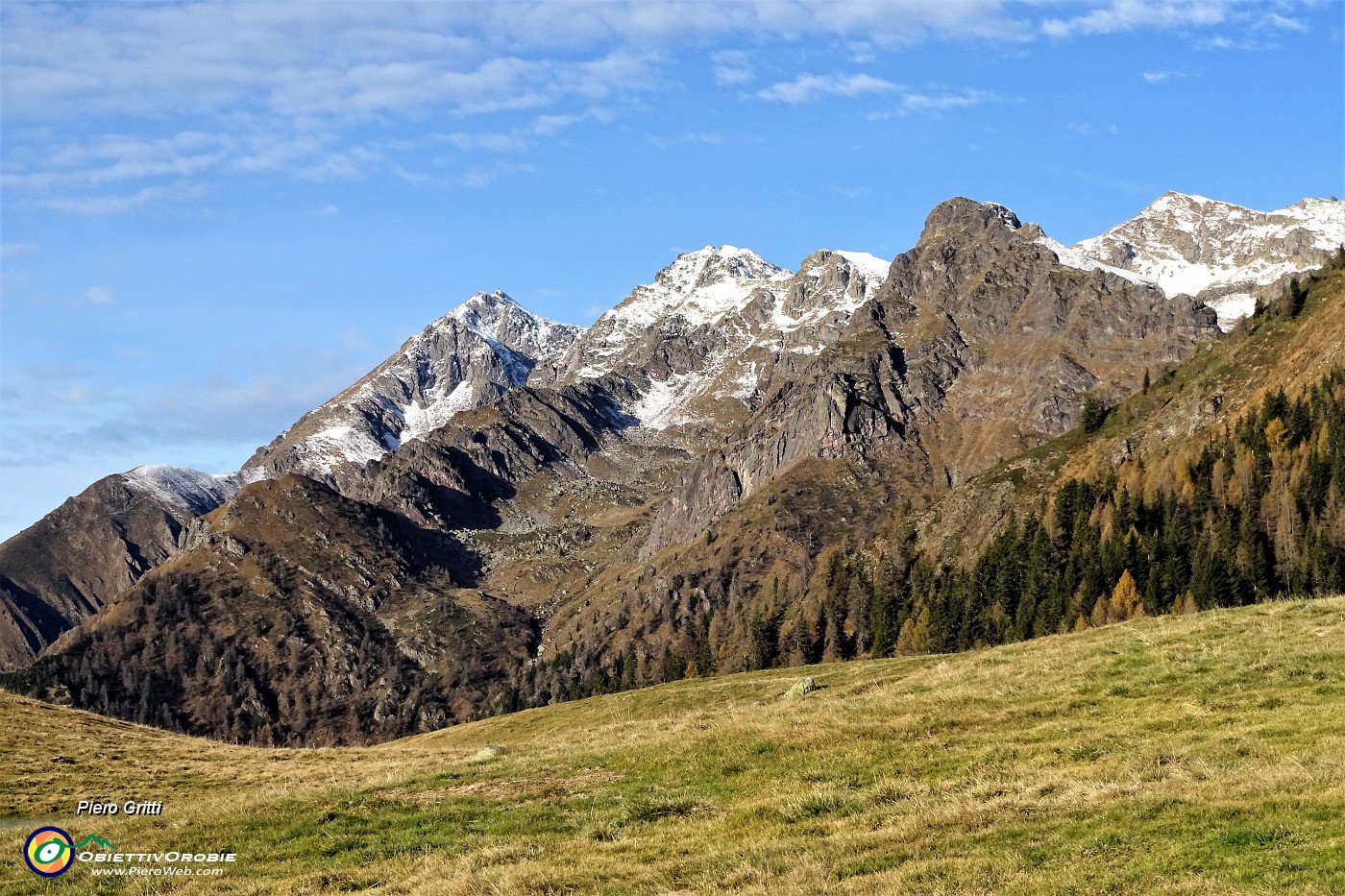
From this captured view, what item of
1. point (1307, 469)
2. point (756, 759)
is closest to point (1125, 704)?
point (756, 759)

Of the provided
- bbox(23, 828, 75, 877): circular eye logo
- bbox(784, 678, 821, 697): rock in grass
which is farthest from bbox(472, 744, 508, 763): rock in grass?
bbox(23, 828, 75, 877): circular eye logo

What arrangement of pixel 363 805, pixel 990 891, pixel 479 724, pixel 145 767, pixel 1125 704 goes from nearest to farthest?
1. pixel 990 891
2. pixel 363 805
3. pixel 1125 704
4. pixel 145 767
5. pixel 479 724

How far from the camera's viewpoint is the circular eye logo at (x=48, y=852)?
98.3ft

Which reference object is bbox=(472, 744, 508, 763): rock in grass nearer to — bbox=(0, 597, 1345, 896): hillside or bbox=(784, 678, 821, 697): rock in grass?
bbox=(0, 597, 1345, 896): hillside

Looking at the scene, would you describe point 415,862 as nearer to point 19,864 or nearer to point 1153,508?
point 19,864

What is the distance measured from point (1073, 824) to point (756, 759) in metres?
13.0

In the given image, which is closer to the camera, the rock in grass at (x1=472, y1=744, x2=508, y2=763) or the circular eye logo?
the circular eye logo

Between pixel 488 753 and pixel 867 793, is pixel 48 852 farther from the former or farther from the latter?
pixel 867 793

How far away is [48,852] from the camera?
30781mm

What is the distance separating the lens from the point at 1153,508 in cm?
18362

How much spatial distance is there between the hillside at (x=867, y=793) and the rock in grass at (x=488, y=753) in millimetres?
568

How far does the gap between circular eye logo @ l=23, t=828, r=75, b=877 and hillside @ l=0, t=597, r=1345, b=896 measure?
2.18 feet

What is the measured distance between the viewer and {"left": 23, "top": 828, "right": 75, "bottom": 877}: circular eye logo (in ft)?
98.3

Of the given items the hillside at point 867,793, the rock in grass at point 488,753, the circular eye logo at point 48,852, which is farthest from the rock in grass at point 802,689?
the circular eye logo at point 48,852
